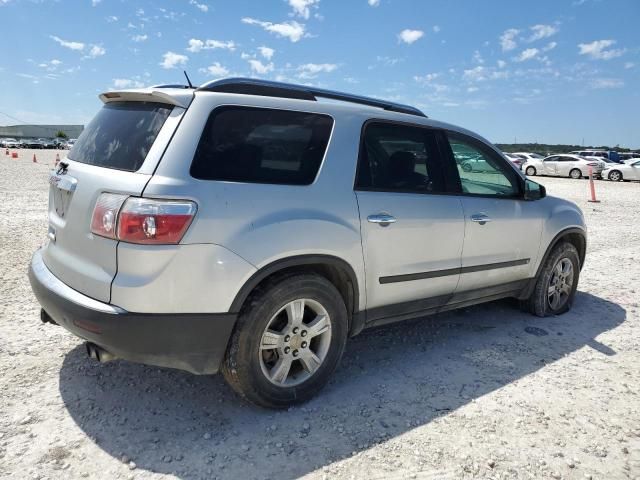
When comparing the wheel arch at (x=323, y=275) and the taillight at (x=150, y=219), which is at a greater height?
the taillight at (x=150, y=219)

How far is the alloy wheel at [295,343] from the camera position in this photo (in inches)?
115

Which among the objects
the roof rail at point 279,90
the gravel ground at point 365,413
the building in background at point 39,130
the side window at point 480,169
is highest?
the building in background at point 39,130

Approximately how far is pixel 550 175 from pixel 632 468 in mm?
31550

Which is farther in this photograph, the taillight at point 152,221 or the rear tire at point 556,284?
the rear tire at point 556,284

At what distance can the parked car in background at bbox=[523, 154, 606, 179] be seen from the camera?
28.5 metres

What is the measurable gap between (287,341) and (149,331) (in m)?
0.84

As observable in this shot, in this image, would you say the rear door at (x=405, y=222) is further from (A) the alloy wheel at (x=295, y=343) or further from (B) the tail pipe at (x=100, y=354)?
(B) the tail pipe at (x=100, y=354)

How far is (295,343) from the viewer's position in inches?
118

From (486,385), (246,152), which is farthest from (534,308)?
(246,152)

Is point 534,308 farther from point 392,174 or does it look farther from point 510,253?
point 392,174

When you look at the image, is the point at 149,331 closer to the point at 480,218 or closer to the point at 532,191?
the point at 480,218

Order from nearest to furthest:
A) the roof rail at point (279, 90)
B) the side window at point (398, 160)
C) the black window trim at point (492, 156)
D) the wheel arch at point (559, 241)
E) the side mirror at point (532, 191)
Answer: the roof rail at point (279, 90) < the side window at point (398, 160) < the black window trim at point (492, 156) < the side mirror at point (532, 191) < the wheel arch at point (559, 241)

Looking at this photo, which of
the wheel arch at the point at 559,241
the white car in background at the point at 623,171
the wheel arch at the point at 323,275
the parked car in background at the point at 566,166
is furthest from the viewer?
the parked car in background at the point at 566,166

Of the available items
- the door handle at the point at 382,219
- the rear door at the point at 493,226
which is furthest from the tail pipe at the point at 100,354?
the rear door at the point at 493,226
